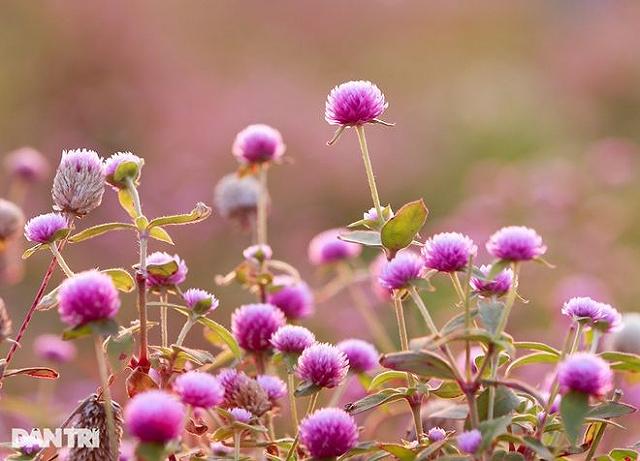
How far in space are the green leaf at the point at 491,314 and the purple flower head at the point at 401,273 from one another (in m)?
0.08

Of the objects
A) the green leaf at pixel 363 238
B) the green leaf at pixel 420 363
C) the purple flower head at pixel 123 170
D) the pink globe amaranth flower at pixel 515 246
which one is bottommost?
the green leaf at pixel 420 363

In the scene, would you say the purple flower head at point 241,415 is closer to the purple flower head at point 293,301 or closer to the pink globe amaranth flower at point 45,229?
the pink globe amaranth flower at point 45,229

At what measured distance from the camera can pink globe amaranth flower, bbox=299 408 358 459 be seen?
3.21 ft

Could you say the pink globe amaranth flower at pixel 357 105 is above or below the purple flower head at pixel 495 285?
above

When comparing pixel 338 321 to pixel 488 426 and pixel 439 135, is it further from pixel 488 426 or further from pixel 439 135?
pixel 439 135

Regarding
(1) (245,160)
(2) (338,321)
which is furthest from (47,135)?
(1) (245,160)

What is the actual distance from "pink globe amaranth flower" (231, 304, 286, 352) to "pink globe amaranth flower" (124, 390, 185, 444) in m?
0.46

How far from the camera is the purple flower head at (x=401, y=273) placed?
104 centimetres

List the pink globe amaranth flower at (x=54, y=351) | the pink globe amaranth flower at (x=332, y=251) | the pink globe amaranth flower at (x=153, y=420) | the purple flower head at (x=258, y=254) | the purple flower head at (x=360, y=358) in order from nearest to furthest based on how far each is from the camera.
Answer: the pink globe amaranth flower at (x=153, y=420)
the purple flower head at (x=360, y=358)
the purple flower head at (x=258, y=254)
the pink globe amaranth flower at (x=54, y=351)
the pink globe amaranth flower at (x=332, y=251)

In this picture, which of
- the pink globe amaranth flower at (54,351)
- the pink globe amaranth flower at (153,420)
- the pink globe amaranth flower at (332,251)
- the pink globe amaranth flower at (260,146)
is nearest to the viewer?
the pink globe amaranth flower at (153,420)

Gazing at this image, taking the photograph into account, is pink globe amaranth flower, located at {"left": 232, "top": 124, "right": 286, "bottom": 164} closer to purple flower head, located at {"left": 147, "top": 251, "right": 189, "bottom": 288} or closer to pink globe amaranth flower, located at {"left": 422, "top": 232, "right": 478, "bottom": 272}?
purple flower head, located at {"left": 147, "top": 251, "right": 189, "bottom": 288}

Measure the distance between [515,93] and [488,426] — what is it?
703 centimetres

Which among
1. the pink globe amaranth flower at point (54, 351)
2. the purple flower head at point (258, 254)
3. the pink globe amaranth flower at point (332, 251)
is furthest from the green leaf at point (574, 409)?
the pink globe amaranth flower at point (54, 351)

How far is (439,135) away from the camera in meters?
6.92
